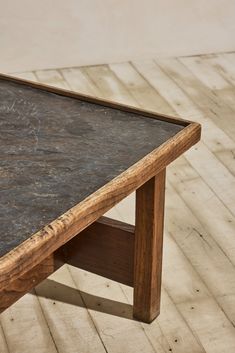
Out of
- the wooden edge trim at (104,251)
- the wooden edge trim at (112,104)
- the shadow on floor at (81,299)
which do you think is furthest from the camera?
the shadow on floor at (81,299)

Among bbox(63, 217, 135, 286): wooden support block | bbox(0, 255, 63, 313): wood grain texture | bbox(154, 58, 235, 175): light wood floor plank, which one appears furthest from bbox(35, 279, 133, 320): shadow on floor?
bbox(154, 58, 235, 175): light wood floor plank

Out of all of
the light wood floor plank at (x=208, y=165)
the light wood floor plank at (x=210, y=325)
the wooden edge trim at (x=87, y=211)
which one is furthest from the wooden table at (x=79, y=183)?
the light wood floor plank at (x=208, y=165)

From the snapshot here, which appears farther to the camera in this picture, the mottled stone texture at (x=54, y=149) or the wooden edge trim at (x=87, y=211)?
the mottled stone texture at (x=54, y=149)

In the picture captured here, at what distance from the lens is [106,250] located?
7.45 feet

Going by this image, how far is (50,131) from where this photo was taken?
2053mm

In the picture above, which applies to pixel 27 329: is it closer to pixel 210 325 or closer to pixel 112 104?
pixel 210 325

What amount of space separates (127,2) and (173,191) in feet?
5.04

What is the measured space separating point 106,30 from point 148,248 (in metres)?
2.33

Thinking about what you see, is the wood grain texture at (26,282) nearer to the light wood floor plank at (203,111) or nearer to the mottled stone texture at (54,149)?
the mottled stone texture at (54,149)

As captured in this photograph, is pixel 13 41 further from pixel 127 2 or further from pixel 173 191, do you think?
pixel 173 191

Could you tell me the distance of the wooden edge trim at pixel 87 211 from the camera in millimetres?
1521

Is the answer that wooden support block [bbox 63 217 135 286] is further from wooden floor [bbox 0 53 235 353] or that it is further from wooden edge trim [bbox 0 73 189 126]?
wooden edge trim [bbox 0 73 189 126]

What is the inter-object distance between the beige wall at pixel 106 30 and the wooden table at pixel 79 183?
184cm

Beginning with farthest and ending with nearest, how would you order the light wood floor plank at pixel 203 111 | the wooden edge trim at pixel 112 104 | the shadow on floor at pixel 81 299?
the light wood floor plank at pixel 203 111, the shadow on floor at pixel 81 299, the wooden edge trim at pixel 112 104
